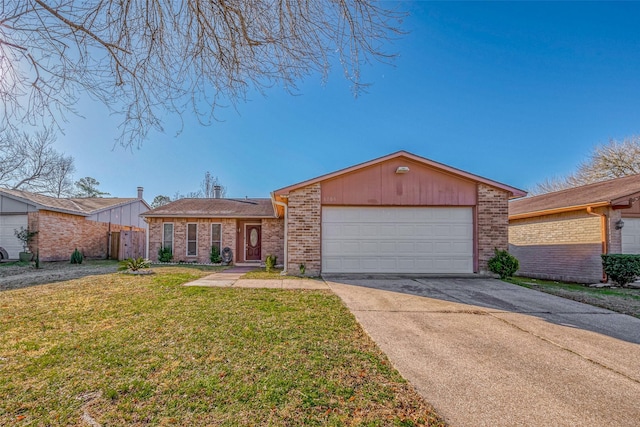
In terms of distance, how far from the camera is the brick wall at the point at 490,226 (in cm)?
933

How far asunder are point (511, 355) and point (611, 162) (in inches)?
935

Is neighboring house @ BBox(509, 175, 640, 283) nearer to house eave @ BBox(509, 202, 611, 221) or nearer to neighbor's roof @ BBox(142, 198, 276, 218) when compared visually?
house eave @ BBox(509, 202, 611, 221)

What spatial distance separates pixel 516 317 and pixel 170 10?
6.43 meters

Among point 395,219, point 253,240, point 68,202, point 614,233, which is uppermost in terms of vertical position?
point 68,202

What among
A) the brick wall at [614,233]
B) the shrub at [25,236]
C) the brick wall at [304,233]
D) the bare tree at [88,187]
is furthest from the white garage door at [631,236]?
the bare tree at [88,187]

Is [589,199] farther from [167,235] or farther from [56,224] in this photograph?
[56,224]

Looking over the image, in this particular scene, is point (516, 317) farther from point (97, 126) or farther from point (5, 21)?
point (5, 21)

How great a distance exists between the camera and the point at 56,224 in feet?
47.9

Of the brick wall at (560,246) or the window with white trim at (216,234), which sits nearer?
the brick wall at (560,246)

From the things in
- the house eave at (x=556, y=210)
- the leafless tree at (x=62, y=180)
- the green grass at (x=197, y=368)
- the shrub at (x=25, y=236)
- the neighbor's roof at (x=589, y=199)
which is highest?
the leafless tree at (x=62, y=180)

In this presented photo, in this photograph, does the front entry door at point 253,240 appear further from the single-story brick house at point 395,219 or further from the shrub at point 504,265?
the shrub at point 504,265

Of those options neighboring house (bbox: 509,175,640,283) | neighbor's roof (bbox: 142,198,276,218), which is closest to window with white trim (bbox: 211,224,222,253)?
neighbor's roof (bbox: 142,198,276,218)

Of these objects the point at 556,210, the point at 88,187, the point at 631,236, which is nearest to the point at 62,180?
the point at 88,187

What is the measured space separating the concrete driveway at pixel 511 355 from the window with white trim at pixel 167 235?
1175 cm
